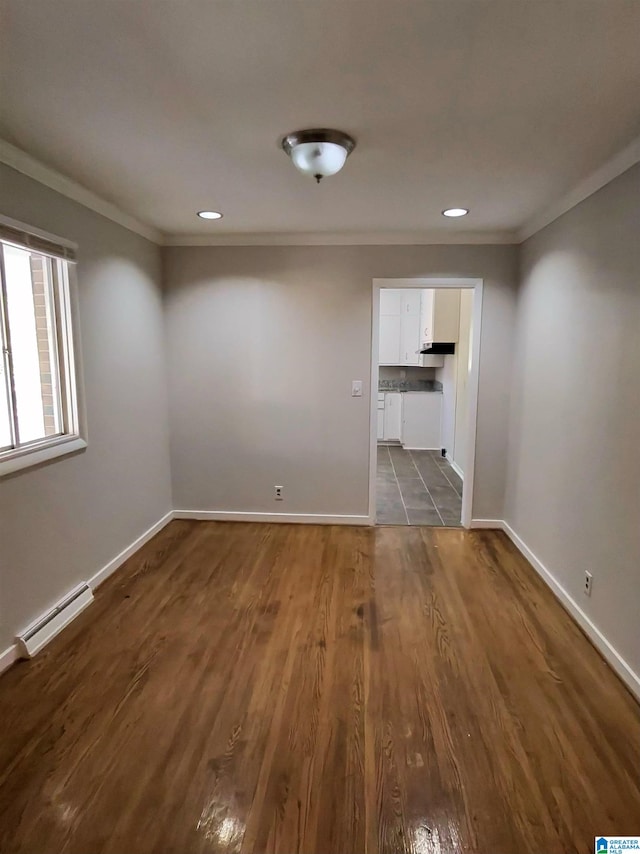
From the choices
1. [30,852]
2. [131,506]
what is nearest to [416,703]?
[30,852]

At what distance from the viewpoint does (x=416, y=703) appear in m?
1.95

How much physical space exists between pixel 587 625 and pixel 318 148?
2.65 m

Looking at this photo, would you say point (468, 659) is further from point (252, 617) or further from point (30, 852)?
point (30, 852)

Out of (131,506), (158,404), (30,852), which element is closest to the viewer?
(30,852)

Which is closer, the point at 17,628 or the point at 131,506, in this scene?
the point at 17,628

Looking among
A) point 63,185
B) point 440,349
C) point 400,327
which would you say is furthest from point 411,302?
point 63,185

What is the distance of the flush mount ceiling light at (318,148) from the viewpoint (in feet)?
6.25

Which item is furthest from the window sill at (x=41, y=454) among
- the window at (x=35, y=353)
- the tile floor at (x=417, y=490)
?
the tile floor at (x=417, y=490)

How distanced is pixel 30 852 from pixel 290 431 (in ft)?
9.39

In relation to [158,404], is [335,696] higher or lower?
lower

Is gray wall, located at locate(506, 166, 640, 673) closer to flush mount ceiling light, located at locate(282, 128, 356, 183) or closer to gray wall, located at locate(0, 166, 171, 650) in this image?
flush mount ceiling light, located at locate(282, 128, 356, 183)

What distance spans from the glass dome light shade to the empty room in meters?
0.01

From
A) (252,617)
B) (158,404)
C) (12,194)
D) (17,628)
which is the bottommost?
(252,617)

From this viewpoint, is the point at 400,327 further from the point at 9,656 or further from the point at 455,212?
the point at 9,656
